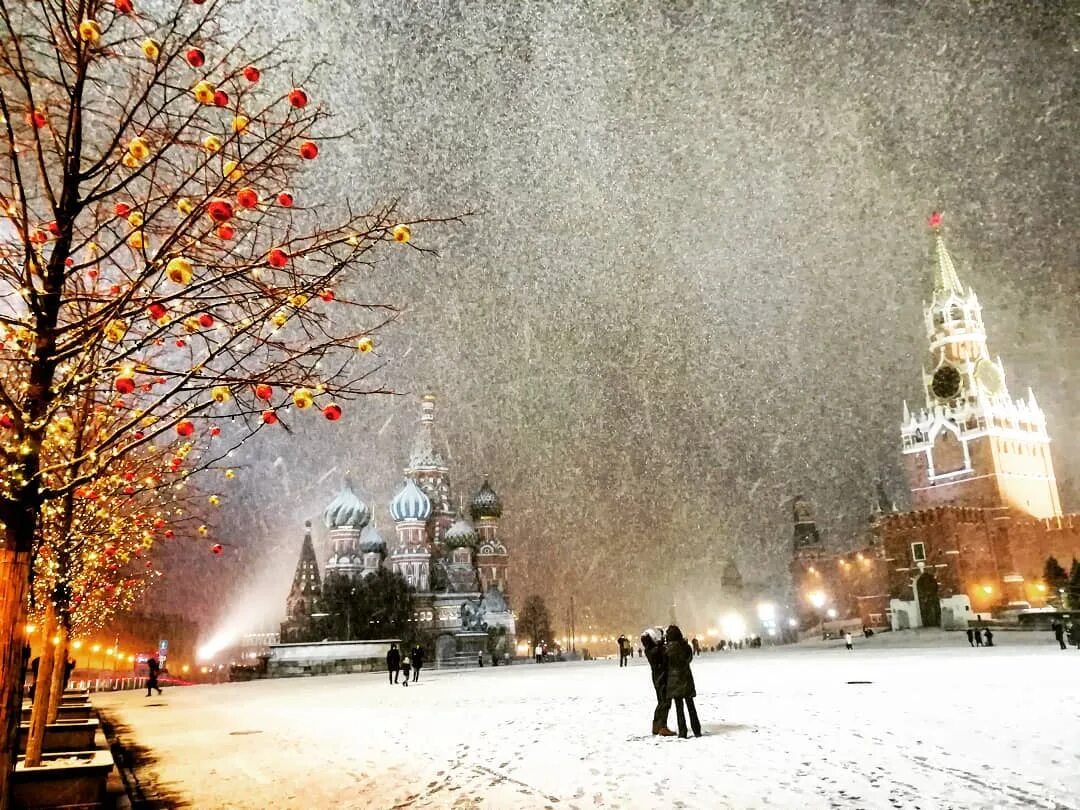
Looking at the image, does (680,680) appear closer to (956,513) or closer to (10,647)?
(10,647)

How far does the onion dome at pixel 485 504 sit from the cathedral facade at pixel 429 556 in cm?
12

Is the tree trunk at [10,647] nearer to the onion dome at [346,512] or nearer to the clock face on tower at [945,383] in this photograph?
the onion dome at [346,512]

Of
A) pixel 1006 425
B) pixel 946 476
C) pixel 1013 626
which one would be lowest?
pixel 1013 626

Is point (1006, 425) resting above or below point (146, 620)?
above

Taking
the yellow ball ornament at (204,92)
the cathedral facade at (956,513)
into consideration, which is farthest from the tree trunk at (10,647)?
the cathedral facade at (956,513)

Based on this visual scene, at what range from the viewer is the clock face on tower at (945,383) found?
77.9 meters

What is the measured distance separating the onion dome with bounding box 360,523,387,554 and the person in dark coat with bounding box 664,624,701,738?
238ft

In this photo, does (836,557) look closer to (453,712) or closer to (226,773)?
(453,712)

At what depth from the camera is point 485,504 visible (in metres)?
87.2

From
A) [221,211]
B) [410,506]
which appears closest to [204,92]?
[221,211]

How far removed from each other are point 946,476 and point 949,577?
69.8ft

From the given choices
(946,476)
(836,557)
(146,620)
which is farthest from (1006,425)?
(146,620)

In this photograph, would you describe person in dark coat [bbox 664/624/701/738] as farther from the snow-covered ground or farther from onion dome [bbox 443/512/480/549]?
onion dome [bbox 443/512/480/549]

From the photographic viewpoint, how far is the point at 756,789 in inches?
282
